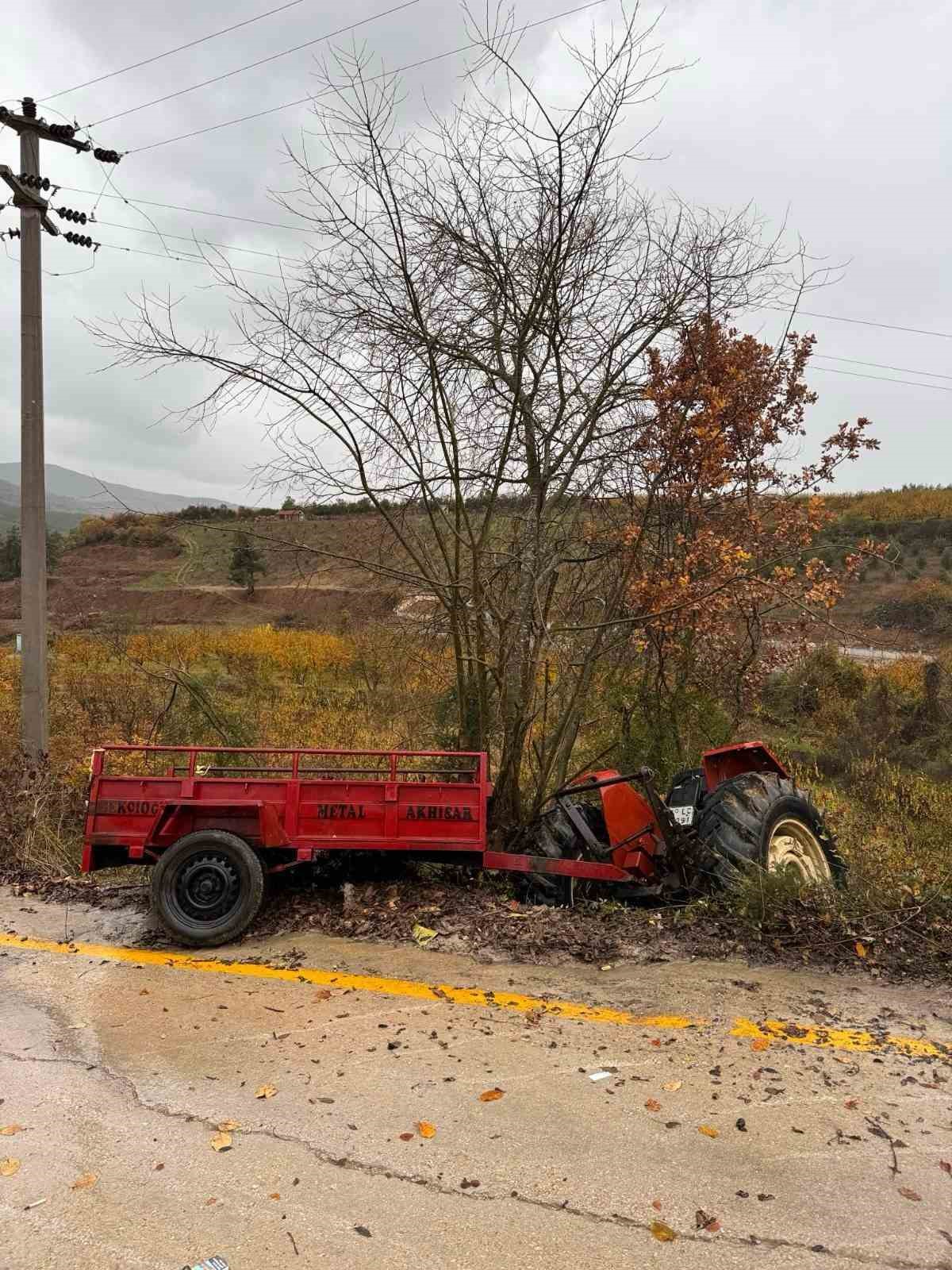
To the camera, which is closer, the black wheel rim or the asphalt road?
the asphalt road

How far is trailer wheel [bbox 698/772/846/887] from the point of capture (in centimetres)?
584

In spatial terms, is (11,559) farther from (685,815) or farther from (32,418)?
(685,815)

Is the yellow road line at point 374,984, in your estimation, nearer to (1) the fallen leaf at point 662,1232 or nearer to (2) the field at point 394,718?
(2) the field at point 394,718

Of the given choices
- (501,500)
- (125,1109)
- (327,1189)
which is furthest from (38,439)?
(327,1189)

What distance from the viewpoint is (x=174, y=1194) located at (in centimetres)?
300

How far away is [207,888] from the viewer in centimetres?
566

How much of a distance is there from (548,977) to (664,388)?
16.1 ft

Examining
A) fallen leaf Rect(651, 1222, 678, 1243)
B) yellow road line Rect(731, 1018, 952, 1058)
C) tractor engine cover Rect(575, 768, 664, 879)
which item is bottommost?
fallen leaf Rect(651, 1222, 678, 1243)

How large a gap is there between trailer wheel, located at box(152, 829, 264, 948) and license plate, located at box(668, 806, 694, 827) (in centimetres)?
286

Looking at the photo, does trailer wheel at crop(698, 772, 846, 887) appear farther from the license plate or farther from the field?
the field

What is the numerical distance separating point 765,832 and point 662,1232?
3439mm

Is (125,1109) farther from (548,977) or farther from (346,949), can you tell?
(548,977)

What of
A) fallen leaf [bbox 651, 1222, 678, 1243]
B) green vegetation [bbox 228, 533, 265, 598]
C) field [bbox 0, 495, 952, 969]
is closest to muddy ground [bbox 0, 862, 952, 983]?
field [bbox 0, 495, 952, 969]

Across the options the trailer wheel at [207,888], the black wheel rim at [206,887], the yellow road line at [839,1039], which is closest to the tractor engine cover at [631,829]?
the yellow road line at [839,1039]
